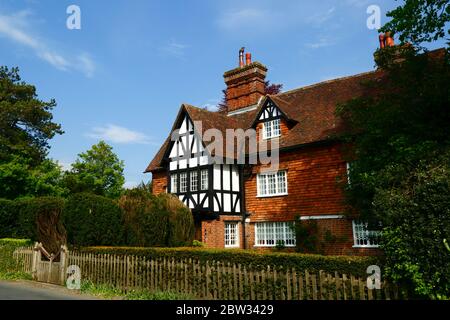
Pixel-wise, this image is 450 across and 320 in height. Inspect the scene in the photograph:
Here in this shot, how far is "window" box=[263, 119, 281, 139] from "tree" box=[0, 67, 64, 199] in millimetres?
19496

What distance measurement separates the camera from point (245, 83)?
26.3 meters

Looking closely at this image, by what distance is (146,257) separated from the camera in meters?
12.7

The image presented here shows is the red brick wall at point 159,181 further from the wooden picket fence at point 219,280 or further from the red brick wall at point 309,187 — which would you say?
the wooden picket fence at point 219,280

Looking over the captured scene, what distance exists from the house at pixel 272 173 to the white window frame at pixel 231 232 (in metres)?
0.05

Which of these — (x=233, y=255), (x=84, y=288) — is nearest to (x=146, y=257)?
(x=84, y=288)

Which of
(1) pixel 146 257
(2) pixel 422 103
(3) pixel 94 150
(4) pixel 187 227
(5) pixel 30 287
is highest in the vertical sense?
(3) pixel 94 150

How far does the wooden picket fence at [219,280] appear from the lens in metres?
8.17

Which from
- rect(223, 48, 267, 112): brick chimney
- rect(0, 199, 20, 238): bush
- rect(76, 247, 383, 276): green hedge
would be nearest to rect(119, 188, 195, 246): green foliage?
rect(76, 247, 383, 276): green hedge

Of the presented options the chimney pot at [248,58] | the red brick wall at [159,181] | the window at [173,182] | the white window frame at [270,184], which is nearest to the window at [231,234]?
the white window frame at [270,184]

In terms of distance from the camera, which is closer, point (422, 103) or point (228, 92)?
point (422, 103)

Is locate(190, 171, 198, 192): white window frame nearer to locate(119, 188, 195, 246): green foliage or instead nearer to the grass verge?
locate(119, 188, 195, 246): green foliage
